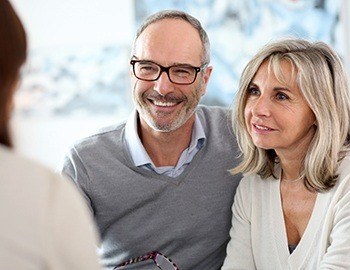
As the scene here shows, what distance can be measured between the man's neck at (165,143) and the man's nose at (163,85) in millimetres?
128

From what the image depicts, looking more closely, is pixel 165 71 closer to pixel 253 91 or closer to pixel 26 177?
pixel 253 91

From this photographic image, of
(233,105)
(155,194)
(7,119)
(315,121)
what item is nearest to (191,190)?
(155,194)

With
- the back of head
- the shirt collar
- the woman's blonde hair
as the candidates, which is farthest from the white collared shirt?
the back of head

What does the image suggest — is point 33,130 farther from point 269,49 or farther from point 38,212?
point 38,212

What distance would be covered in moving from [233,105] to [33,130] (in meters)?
2.09

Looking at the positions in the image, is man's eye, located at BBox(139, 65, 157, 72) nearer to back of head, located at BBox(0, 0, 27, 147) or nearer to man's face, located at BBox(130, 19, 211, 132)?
man's face, located at BBox(130, 19, 211, 132)

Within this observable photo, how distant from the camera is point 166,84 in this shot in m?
2.00

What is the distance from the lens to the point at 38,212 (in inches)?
31.6

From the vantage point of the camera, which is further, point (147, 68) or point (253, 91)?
point (147, 68)

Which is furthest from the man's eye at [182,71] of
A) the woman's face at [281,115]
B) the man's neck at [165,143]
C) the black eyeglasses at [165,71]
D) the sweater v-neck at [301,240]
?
the sweater v-neck at [301,240]

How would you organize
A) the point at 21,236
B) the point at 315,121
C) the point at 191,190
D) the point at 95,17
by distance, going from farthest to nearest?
the point at 95,17, the point at 191,190, the point at 315,121, the point at 21,236

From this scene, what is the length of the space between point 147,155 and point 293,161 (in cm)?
43

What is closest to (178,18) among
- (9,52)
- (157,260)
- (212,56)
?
(157,260)

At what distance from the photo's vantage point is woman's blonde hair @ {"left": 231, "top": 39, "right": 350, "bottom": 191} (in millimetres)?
1788
